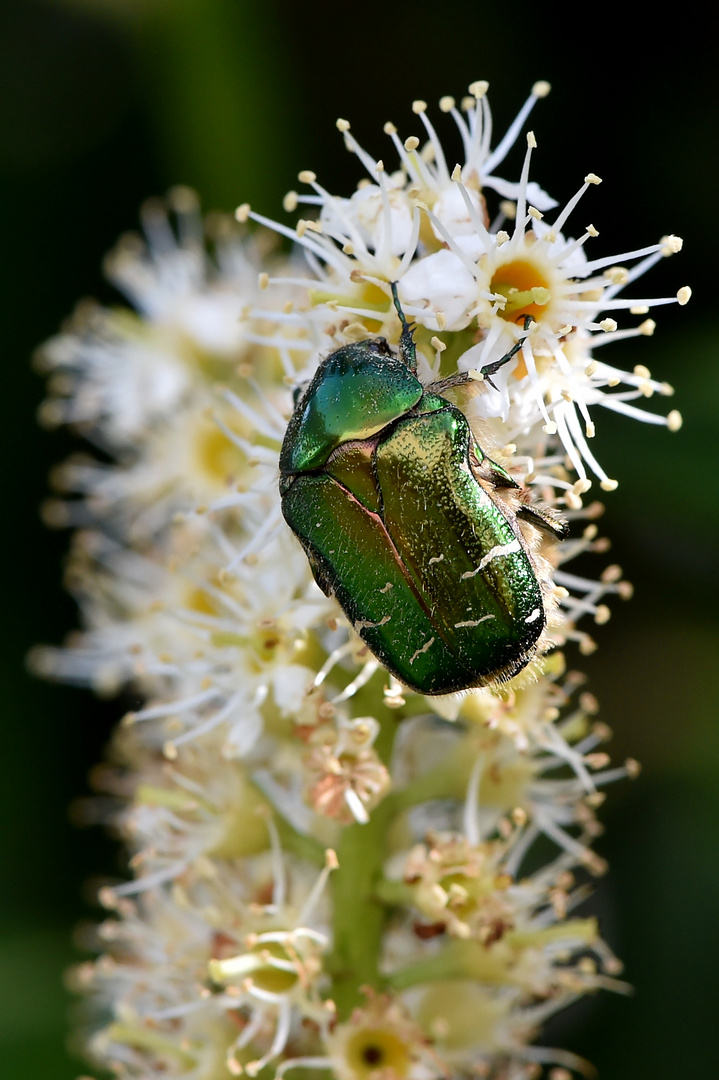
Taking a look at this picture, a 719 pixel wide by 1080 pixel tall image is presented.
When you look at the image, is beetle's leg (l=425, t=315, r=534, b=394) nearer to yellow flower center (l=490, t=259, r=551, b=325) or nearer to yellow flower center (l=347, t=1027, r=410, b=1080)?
yellow flower center (l=490, t=259, r=551, b=325)

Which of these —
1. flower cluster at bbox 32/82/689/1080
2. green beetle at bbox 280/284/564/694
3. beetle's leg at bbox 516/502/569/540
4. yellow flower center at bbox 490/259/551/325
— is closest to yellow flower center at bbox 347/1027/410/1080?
flower cluster at bbox 32/82/689/1080

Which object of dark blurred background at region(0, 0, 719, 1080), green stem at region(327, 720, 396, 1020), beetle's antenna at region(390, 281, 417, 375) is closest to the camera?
beetle's antenna at region(390, 281, 417, 375)

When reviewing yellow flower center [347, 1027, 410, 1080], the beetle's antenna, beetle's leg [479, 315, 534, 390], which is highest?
the beetle's antenna

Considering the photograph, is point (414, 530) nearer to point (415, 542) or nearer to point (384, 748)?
point (415, 542)

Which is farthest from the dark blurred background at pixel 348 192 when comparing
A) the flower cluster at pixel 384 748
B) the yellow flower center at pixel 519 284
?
the yellow flower center at pixel 519 284

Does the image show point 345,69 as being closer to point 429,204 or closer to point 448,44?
point 448,44

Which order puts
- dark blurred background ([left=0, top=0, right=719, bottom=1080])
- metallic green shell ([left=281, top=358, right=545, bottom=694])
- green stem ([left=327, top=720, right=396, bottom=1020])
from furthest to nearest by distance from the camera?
dark blurred background ([left=0, top=0, right=719, bottom=1080]), green stem ([left=327, top=720, right=396, bottom=1020]), metallic green shell ([left=281, top=358, right=545, bottom=694])

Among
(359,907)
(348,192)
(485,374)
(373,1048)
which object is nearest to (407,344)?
(485,374)
